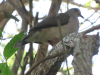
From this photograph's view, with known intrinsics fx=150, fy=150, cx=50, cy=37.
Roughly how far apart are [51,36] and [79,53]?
2.84m

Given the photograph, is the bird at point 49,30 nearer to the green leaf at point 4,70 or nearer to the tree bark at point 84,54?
the tree bark at point 84,54

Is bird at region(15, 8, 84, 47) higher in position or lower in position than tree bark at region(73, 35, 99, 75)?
lower

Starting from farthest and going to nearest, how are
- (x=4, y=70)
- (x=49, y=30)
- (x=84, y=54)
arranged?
(x=49, y=30) → (x=84, y=54) → (x=4, y=70)

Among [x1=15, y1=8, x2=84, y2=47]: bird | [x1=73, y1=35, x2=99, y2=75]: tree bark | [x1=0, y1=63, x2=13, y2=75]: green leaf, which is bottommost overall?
[x1=15, y1=8, x2=84, y2=47]: bird

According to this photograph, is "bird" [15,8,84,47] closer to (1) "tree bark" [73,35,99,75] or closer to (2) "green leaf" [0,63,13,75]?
(1) "tree bark" [73,35,99,75]

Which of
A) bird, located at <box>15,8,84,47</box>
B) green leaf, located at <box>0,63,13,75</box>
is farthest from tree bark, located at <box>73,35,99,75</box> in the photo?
bird, located at <box>15,8,84,47</box>

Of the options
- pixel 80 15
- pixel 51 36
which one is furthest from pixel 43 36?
pixel 80 15

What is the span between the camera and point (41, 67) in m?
2.06

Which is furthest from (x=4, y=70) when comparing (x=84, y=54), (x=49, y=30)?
(x=49, y=30)

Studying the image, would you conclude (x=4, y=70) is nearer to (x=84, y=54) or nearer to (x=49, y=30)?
(x=84, y=54)

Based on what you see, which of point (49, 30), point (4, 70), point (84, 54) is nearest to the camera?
point (4, 70)

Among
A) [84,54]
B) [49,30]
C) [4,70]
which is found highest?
[4,70]

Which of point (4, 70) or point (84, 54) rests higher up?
point (4, 70)

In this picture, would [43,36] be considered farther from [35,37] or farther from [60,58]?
[60,58]
